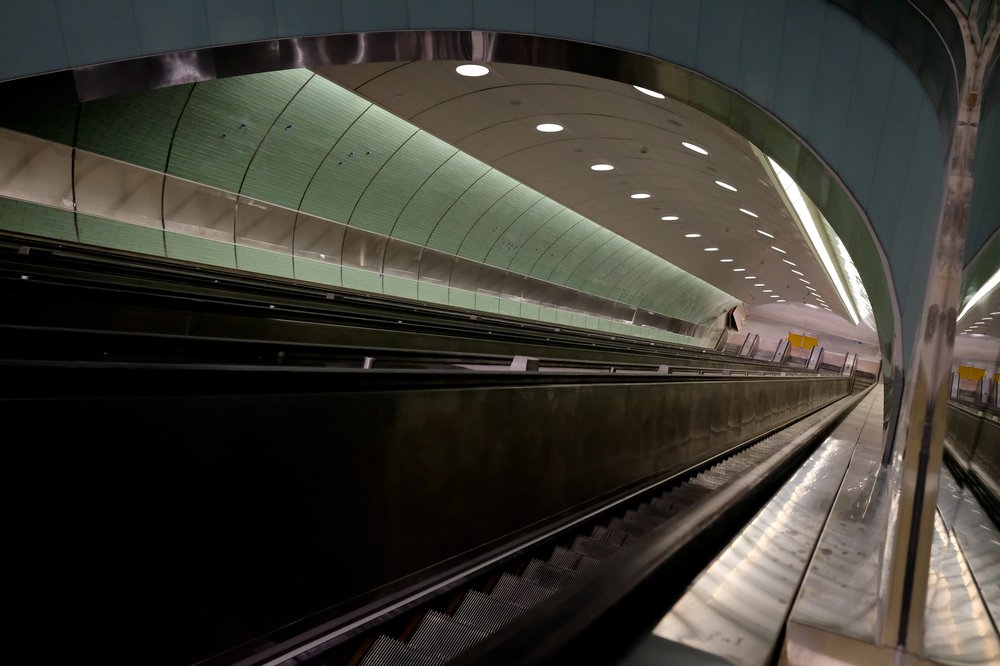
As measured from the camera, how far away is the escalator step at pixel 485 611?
10.0ft

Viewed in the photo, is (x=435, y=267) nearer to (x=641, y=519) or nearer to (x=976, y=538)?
(x=641, y=519)

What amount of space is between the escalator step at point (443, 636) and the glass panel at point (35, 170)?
11.0m

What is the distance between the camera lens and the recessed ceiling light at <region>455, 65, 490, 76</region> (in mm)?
11422

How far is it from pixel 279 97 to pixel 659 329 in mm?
33421

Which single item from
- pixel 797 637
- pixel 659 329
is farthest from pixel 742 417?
pixel 659 329

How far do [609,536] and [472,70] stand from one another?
9.08 m

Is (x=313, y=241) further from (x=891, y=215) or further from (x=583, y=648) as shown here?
(x=583, y=648)

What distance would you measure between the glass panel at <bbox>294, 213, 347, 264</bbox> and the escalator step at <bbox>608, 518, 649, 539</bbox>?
12.9 metres

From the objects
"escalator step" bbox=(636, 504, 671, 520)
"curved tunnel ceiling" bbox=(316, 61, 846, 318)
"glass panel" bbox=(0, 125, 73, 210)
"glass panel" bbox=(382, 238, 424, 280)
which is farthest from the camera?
"glass panel" bbox=(382, 238, 424, 280)

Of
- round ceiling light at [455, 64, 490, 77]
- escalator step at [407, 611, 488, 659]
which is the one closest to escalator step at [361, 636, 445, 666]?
escalator step at [407, 611, 488, 659]

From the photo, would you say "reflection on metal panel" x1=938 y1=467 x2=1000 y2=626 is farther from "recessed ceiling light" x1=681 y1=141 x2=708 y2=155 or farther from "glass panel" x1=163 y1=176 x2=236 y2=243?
"glass panel" x1=163 y1=176 x2=236 y2=243

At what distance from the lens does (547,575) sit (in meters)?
3.87

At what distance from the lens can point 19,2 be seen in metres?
7.41

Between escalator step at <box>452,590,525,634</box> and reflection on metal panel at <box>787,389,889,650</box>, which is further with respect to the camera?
escalator step at <box>452,590,525,634</box>
